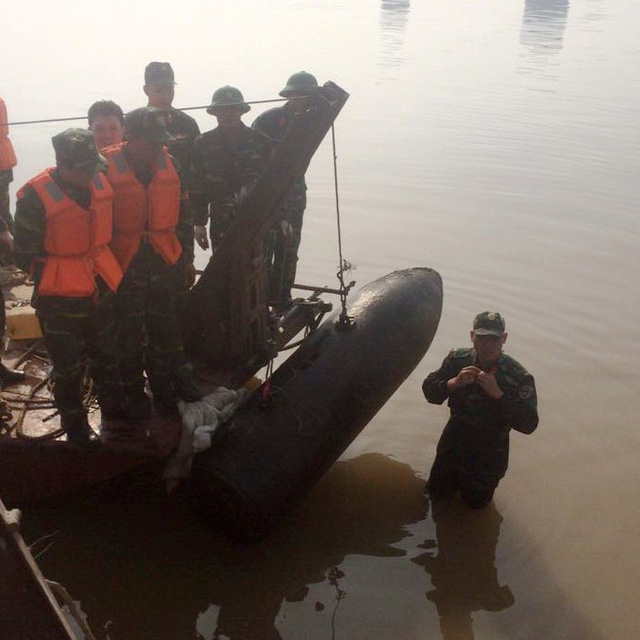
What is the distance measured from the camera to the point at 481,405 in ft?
15.6

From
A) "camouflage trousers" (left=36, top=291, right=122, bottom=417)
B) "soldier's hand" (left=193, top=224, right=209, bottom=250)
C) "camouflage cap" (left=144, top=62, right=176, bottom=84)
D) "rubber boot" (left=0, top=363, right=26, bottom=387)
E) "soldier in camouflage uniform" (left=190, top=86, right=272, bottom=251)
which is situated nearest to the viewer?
"camouflage trousers" (left=36, top=291, right=122, bottom=417)

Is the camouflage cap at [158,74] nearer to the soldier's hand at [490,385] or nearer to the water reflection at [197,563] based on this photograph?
the water reflection at [197,563]

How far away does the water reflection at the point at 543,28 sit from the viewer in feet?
121

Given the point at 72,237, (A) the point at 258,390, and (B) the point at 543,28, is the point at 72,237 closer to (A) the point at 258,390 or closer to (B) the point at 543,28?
(A) the point at 258,390

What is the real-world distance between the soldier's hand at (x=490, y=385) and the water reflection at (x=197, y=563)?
1.20 meters

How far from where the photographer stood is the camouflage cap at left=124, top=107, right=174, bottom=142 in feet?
13.5

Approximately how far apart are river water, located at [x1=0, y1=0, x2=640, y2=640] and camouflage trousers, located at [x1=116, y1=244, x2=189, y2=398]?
0.88 m

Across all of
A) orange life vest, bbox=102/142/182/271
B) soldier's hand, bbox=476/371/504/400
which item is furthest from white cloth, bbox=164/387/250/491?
soldier's hand, bbox=476/371/504/400

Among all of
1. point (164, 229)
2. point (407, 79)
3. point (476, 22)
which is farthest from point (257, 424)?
point (476, 22)

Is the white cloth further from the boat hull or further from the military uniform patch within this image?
the military uniform patch

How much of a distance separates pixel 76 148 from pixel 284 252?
2651 millimetres

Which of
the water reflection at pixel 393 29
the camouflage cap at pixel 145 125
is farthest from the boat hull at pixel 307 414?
the water reflection at pixel 393 29

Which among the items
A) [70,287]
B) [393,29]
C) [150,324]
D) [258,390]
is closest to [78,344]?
[70,287]

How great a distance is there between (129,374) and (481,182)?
10951 mm
